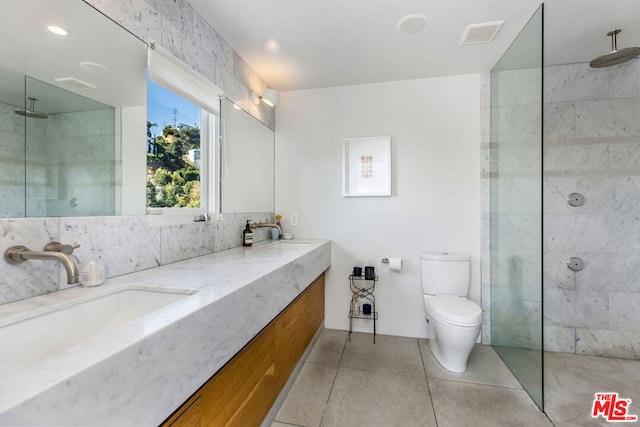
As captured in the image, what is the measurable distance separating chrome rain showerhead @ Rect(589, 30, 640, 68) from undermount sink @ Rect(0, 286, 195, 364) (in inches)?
117

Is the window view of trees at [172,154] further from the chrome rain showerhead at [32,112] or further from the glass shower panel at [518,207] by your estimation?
the glass shower panel at [518,207]

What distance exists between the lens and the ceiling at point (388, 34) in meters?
1.63

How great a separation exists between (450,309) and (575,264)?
1.22 metres

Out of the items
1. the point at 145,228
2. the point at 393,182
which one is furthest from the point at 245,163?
the point at 393,182

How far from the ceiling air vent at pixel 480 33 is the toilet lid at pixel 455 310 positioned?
185cm

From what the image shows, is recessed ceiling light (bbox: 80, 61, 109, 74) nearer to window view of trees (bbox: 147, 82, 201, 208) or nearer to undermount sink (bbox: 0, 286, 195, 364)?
window view of trees (bbox: 147, 82, 201, 208)

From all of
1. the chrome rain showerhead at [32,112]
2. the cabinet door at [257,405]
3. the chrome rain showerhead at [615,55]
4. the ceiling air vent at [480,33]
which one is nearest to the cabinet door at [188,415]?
the cabinet door at [257,405]

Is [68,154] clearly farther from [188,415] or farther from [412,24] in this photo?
[412,24]

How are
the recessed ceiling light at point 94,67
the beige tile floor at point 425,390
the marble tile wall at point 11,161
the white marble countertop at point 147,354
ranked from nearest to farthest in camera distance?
the white marble countertop at point 147,354 → the marble tile wall at point 11,161 → the recessed ceiling light at point 94,67 → the beige tile floor at point 425,390

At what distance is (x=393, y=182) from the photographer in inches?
99.9

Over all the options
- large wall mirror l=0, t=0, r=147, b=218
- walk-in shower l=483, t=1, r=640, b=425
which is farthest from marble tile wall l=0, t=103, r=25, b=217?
walk-in shower l=483, t=1, r=640, b=425

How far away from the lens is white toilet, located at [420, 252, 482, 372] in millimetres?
1854

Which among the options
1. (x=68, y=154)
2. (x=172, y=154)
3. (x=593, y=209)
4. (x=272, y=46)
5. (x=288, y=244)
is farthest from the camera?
(x=288, y=244)

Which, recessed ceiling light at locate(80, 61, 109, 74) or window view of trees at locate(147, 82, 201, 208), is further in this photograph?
window view of trees at locate(147, 82, 201, 208)
